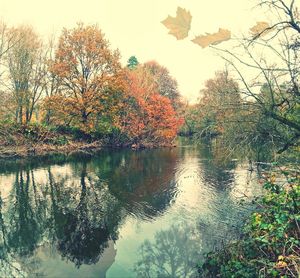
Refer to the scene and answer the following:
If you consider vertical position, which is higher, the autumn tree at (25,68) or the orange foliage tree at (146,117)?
the autumn tree at (25,68)

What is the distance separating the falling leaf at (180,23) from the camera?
84 centimetres

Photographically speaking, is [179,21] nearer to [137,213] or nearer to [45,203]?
[137,213]

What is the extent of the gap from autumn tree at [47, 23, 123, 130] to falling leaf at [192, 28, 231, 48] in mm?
32184

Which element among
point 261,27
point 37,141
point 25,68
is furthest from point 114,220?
point 25,68

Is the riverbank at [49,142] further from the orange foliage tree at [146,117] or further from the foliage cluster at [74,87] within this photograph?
the orange foliage tree at [146,117]

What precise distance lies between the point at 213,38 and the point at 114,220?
10.3 meters

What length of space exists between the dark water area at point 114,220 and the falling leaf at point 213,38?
17.5 feet

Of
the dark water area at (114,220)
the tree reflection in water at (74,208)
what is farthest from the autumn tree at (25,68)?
the dark water area at (114,220)

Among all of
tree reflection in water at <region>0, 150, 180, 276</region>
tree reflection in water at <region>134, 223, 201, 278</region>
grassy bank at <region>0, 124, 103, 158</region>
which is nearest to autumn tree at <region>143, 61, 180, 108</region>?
grassy bank at <region>0, 124, 103, 158</region>

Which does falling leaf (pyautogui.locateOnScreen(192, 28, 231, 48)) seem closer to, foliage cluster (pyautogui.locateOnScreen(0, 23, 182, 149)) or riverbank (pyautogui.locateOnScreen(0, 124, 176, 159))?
riverbank (pyautogui.locateOnScreen(0, 124, 176, 159))

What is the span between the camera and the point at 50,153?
28188mm

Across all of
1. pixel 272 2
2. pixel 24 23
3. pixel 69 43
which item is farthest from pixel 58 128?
pixel 272 2

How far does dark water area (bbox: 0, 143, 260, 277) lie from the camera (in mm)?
7449

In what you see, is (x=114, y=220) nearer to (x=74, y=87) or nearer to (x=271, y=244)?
(x=271, y=244)
